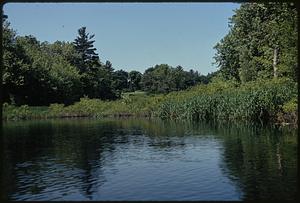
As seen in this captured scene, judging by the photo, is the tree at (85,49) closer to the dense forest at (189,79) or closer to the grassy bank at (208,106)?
the dense forest at (189,79)

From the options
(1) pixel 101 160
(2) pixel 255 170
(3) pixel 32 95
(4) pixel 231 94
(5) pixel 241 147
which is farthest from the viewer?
(3) pixel 32 95

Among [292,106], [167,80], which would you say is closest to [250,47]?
[292,106]

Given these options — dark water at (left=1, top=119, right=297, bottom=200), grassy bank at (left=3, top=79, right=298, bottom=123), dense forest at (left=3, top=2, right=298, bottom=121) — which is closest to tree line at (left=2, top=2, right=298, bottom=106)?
dense forest at (left=3, top=2, right=298, bottom=121)

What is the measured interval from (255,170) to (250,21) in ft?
104

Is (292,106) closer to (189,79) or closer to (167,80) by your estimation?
(167,80)

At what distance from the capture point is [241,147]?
19.0 metres

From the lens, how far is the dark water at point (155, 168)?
10703 mm

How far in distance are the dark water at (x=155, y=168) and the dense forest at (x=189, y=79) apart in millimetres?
5113

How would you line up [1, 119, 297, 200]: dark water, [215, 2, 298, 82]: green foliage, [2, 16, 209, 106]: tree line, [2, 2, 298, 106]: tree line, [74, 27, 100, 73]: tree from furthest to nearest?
1. [74, 27, 100, 73]: tree
2. [2, 16, 209, 106]: tree line
3. [215, 2, 298, 82]: green foliage
4. [2, 2, 298, 106]: tree line
5. [1, 119, 297, 200]: dark water

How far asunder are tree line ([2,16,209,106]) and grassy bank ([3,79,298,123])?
9.95ft

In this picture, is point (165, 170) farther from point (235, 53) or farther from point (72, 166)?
point (235, 53)

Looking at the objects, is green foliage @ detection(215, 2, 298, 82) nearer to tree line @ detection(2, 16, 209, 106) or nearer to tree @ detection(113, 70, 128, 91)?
tree line @ detection(2, 16, 209, 106)

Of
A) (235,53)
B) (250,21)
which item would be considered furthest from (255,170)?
(235,53)

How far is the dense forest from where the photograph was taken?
2719 centimetres
